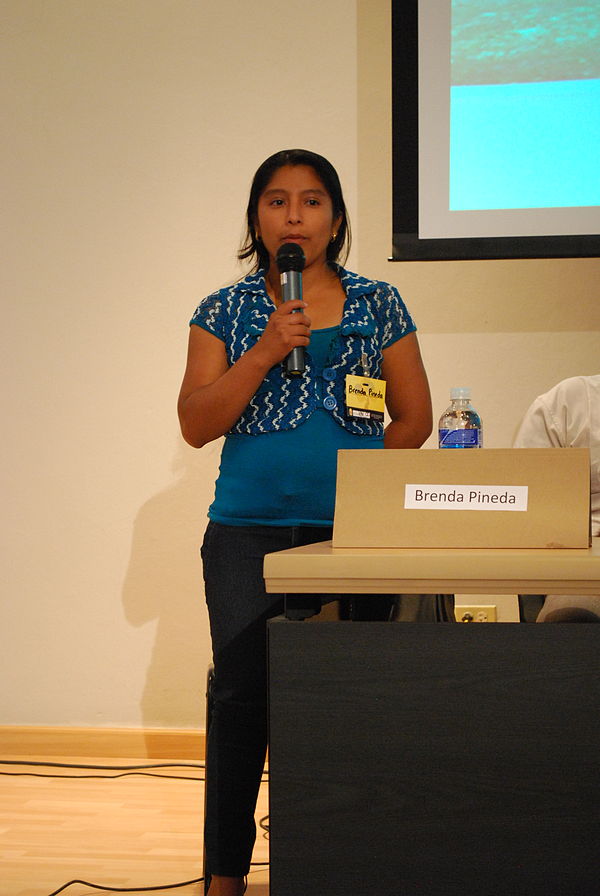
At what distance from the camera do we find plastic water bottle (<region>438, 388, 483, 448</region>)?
147 cm

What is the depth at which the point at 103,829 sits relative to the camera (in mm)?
2090

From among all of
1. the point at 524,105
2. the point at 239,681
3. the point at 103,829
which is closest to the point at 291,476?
the point at 239,681

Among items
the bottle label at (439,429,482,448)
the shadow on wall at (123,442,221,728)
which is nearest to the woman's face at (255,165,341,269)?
the bottle label at (439,429,482,448)

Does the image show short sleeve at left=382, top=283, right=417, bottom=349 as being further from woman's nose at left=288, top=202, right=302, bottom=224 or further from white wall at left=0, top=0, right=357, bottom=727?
white wall at left=0, top=0, right=357, bottom=727

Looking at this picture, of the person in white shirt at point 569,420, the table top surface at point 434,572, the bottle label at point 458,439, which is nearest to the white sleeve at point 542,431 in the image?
the person in white shirt at point 569,420

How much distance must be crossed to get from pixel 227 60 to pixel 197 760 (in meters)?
2.05

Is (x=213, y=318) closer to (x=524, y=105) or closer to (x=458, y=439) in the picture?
(x=458, y=439)

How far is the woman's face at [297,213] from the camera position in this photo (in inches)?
59.7

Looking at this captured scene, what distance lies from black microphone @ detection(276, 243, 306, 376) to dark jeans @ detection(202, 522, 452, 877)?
0.26 m

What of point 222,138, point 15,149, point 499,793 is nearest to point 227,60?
point 222,138

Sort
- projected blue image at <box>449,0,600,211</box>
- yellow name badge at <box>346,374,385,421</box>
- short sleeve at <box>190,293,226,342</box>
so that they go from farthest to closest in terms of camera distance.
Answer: projected blue image at <box>449,0,600,211</box> → short sleeve at <box>190,293,226,342</box> → yellow name badge at <box>346,374,385,421</box>

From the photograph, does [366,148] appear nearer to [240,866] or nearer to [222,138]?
[222,138]

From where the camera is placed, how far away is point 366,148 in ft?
8.60

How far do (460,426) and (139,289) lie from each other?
1183mm
